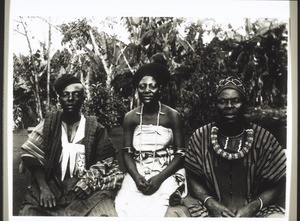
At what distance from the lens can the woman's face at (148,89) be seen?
199cm

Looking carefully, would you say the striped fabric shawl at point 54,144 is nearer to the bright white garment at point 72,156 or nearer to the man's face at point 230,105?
the bright white garment at point 72,156

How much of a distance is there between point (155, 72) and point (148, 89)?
3.4 inches

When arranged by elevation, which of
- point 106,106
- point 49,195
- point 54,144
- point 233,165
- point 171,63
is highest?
point 171,63

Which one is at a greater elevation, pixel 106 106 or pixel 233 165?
pixel 106 106

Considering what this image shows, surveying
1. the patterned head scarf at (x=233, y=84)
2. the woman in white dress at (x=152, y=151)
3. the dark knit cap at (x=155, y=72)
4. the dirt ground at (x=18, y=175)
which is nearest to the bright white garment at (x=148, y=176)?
the woman in white dress at (x=152, y=151)

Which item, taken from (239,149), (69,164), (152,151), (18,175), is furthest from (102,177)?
(239,149)

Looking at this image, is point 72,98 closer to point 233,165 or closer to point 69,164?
point 69,164

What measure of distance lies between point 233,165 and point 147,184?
417mm

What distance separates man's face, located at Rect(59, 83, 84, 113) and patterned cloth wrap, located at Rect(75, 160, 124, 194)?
0.29m

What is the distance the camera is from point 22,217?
6.50 feet

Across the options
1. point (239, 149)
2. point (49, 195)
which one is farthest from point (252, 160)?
point (49, 195)

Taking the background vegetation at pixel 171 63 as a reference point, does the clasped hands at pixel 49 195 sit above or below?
below

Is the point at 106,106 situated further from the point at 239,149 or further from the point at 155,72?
the point at 239,149

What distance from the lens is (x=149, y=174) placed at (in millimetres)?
1982
